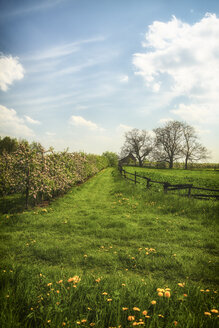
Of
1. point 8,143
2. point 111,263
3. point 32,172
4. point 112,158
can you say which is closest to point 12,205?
point 32,172

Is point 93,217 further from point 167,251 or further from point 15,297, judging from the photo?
point 15,297

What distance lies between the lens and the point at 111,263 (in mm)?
4969

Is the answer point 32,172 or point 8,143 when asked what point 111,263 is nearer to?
point 32,172

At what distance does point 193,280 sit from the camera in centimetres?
434

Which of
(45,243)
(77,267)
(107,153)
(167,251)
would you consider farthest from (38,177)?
(107,153)

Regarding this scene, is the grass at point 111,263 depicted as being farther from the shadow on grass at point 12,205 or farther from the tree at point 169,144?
the tree at point 169,144

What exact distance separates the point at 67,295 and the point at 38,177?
8617 millimetres

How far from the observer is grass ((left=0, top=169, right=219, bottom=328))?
2623mm

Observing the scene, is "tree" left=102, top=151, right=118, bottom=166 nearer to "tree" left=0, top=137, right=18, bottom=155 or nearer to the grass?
"tree" left=0, top=137, right=18, bottom=155

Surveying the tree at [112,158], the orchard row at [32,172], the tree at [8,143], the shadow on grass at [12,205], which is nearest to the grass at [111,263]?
the shadow on grass at [12,205]

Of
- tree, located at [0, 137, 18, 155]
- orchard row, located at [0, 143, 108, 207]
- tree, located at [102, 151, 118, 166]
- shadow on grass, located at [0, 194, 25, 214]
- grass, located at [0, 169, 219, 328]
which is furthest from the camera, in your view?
tree, located at [102, 151, 118, 166]

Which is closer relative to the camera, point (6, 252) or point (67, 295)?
point (67, 295)

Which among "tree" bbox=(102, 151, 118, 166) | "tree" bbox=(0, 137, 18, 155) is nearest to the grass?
"tree" bbox=(0, 137, 18, 155)

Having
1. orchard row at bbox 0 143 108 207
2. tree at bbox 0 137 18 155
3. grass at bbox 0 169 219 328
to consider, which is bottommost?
grass at bbox 0 169 219 328
